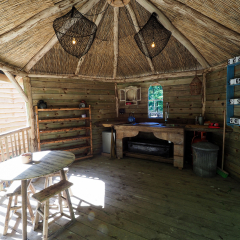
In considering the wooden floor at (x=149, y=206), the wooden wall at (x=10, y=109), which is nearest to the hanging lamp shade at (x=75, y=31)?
the wooden floor at (x=149, y=206)

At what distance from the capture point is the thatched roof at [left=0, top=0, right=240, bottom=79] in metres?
2.63

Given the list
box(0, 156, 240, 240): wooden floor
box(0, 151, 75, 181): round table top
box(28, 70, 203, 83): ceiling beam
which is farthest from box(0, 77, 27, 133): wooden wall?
box(0, 151, 75, 181): round table top

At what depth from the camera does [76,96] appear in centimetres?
494

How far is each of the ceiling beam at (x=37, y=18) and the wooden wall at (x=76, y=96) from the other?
1443 mm

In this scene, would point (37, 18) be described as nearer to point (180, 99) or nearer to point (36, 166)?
point (36, 166)

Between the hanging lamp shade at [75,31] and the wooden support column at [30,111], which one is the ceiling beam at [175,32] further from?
the wooden support column at [30,111]

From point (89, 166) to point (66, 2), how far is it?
354cm

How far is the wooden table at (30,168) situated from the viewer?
6.03 feet

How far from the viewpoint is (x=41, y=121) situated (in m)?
4.16

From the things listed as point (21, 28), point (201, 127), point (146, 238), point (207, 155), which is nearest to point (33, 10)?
point (21, 28)

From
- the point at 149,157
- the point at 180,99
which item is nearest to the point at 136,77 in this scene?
the point at 180,99

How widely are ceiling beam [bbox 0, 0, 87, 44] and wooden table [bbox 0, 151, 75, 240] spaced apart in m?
2.21

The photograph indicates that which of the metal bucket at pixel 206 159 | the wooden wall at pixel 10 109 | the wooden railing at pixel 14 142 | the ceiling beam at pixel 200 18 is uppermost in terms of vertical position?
the ceiling beam at pixel 200 18

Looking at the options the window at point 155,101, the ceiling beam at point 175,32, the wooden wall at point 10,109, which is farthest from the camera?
the wooden wall at point 10,109
